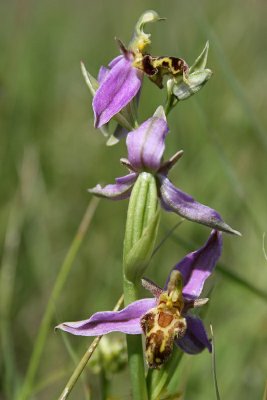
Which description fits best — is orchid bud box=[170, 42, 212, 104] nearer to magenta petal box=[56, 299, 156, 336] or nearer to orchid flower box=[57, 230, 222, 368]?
orchid flower box=[57, 230, 222, 368]

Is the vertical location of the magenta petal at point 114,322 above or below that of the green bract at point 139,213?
below

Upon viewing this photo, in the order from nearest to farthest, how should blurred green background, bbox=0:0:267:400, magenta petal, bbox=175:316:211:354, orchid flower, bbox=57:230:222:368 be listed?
orchid flower, bbox=57:230:222:368
magenta petal, bbox=175:316:211:354
blurred green background, bbox=0:0:267:400

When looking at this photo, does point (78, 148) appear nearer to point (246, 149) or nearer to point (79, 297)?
point (246, 149)

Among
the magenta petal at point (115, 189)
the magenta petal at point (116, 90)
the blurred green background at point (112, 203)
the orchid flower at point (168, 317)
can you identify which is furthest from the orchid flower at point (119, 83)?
the blurred green background at point (112, 203)

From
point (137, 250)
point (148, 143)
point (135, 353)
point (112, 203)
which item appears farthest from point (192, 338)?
point (112, 203)

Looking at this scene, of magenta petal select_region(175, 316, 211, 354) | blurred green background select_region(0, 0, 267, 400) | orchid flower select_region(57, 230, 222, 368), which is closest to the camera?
orchid flower select_region(57, 230, 222, 368)

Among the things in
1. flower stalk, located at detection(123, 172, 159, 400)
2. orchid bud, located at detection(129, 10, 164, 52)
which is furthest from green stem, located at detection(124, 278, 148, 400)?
orchid bud, located at detection(129, 10, 164, 52)

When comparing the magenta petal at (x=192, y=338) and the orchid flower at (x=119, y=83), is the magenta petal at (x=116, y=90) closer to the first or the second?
the orchid flower at (x=119, y=83)
